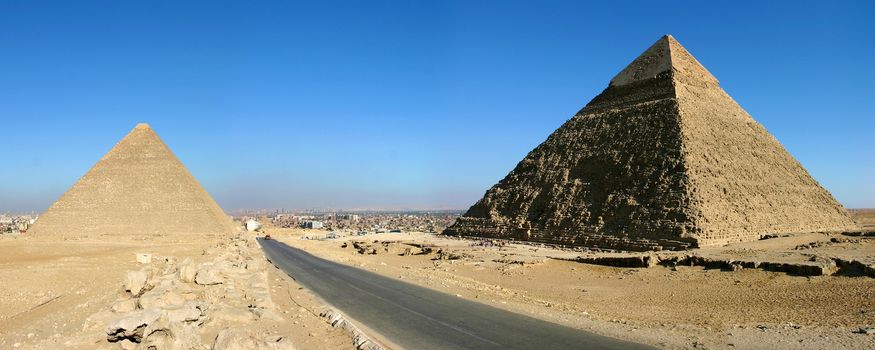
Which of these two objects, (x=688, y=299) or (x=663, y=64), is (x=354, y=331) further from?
(x=663, y=64)

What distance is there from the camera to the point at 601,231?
32.1 metres

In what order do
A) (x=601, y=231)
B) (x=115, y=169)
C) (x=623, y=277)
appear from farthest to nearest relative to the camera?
1. (x=115, y=169)
2. (x=601, y=231)
3. (x=623, y=277)

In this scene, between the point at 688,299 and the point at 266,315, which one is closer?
the point at 266,315

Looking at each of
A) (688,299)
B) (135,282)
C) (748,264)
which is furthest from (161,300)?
(748,264)

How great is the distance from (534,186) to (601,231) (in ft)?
38.6

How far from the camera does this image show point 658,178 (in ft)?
109

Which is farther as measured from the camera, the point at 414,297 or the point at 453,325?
the point at 414,297

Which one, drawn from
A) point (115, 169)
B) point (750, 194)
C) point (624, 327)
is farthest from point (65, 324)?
point (115, 169)

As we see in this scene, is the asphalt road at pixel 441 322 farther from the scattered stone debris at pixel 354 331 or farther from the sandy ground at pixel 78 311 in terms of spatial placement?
the sandy ground at pixel 78 311

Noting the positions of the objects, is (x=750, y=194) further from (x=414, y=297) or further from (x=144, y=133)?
(x=144, y=133)

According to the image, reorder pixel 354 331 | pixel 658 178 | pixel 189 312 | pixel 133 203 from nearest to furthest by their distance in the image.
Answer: pixel 189 312 → pixel 354 331 → pixel 658 178 → pixel 133 203

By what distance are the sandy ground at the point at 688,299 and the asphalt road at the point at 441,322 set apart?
687 millimetres

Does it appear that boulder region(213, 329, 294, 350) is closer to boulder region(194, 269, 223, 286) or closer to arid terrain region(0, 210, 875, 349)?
arid terrain region(0, 210, 875, 349)

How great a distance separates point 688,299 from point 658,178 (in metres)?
20.8
